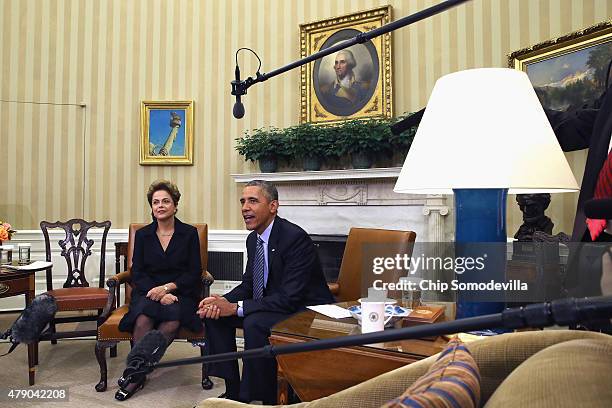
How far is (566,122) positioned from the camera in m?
2.58

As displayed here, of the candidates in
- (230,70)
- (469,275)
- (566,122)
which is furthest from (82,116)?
(469,275)

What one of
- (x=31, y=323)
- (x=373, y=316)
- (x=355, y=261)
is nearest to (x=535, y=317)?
(x=373, y=316)

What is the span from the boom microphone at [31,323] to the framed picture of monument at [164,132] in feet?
8.33

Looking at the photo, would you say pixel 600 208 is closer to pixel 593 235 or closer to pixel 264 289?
pixel 593 235

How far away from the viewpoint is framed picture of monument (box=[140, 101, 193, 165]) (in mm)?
5672

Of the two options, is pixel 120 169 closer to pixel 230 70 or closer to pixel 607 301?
pixel 230 70

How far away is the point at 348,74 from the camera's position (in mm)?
5172

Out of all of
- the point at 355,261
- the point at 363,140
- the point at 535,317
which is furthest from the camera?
the point at 363,140

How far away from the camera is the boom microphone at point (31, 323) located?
10.6 feet

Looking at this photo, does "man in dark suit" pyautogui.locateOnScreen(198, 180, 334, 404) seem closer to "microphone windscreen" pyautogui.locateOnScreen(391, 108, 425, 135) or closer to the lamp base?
"microphone windscreen" pyautogui.locateOnScreen(391, 108, 425, 135)

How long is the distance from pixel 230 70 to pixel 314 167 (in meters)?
1.63

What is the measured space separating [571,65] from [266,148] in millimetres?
2799

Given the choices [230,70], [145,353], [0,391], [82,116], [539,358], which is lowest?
[0,391]

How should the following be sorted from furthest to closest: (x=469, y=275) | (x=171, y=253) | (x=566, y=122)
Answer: (x=171, y=253) < (x=566, y=122) < (x=469, y=275)
